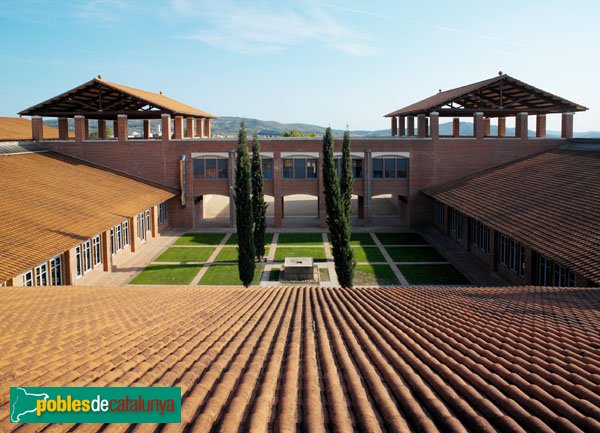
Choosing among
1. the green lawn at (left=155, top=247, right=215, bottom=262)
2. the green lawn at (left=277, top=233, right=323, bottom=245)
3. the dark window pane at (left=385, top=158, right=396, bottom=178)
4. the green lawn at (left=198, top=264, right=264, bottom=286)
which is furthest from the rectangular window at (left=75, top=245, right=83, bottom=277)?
the dark window pane at (left=385, top=158, right=396, bottom=178)

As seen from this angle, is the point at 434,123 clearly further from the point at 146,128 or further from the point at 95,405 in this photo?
the point at 95,405

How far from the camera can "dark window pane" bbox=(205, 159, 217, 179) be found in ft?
131

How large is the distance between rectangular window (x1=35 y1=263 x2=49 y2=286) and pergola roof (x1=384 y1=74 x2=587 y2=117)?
91.3ft

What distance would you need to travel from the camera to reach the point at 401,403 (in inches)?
191

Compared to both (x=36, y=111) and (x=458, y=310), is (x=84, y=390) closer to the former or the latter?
(x=458, y=310)

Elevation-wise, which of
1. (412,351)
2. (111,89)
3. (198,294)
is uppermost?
(111,89)

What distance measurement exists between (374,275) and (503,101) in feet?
72.2

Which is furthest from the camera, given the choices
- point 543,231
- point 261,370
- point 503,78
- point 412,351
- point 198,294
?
point 503,78

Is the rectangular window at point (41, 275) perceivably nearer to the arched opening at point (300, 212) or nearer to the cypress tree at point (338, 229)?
the cypress tree at point (338, 229)

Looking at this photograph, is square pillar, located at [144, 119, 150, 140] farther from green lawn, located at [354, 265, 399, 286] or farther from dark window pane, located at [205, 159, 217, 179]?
green lawn, located at [354, 265, 399, 286]

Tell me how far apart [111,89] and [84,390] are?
35.8 meters

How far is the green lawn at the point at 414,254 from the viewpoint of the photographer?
30920 mm

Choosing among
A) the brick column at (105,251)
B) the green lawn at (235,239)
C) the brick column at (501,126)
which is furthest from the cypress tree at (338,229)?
the brick column at (501,126)

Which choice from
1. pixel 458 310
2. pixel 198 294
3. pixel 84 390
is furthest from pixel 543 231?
pixel 84 390
